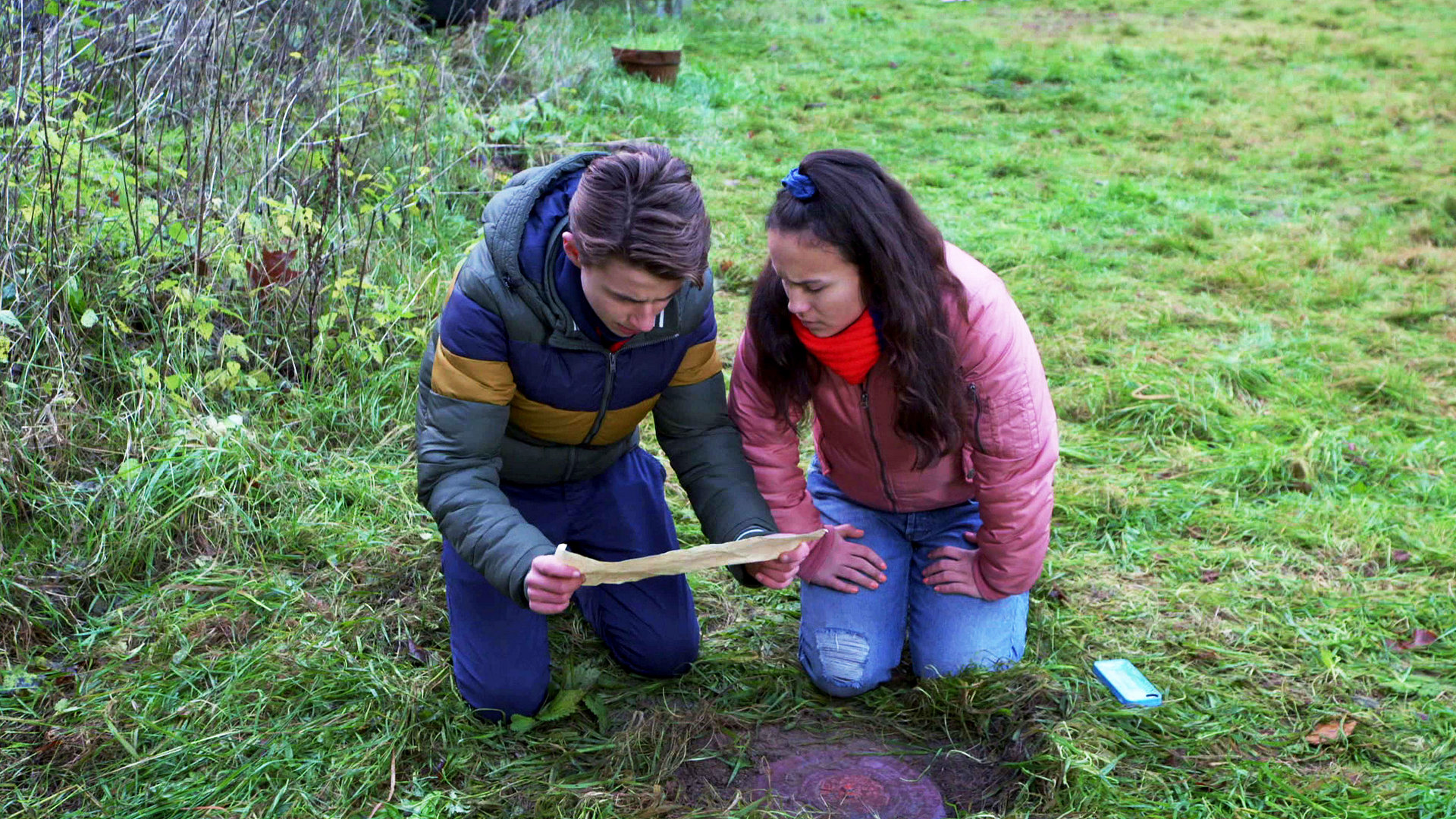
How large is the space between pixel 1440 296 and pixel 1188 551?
2.66 metres

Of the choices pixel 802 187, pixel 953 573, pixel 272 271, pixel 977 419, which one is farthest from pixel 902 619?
pixel 272 271

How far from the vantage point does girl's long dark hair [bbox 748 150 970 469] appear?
2.16 meters

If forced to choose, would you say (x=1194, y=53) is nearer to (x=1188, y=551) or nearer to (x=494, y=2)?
(x=494, y=2)

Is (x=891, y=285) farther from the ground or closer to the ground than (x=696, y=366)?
farther from the ground

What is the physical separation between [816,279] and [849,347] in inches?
8.0

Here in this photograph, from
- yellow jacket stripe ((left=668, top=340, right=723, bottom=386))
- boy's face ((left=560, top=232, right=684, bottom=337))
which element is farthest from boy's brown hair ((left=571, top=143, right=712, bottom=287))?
yellow jacket stripe ((left=668, top=340, right=723, bottom=386))

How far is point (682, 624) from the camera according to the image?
2.69 m

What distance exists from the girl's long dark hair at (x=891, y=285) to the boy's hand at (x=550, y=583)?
0.66 meters

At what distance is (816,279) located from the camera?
2.20 m

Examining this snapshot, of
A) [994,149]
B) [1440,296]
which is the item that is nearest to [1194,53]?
[994,149]

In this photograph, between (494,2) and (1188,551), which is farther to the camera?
(494,2)

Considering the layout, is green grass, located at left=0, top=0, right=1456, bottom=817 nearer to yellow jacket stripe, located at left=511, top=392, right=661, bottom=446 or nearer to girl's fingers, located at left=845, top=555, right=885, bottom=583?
girl's fingers, located at left=845, top=555, right=885, bottom=583

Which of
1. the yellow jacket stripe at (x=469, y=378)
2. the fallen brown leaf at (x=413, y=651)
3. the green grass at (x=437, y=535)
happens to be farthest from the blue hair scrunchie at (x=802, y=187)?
the fallen brown leaf at (x=413, y=651)

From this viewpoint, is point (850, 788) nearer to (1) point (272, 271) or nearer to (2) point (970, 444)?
(2) point (970, 444)
